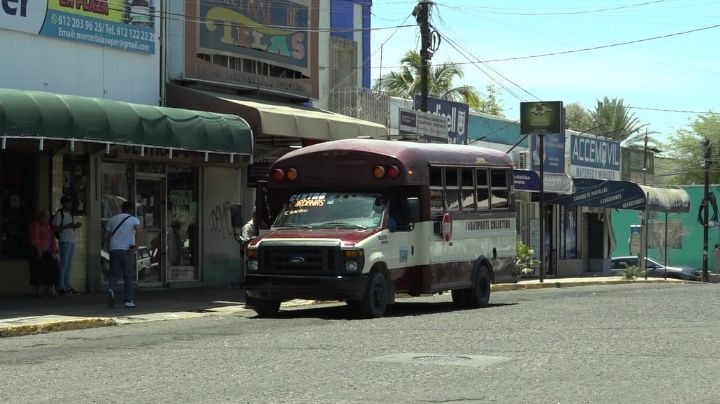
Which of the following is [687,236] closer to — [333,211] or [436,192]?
[436,192]

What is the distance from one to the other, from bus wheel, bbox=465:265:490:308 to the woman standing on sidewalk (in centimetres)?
748

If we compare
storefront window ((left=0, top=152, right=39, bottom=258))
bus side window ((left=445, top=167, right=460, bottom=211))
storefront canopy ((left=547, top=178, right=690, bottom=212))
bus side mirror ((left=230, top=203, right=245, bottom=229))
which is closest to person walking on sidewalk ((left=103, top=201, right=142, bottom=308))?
bus side mirror ((left=230, top=203, right=245, bottom=229))

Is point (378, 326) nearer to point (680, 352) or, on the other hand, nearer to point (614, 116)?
point (680, 352)

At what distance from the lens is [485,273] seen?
20438 mm

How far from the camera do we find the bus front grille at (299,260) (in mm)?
16781

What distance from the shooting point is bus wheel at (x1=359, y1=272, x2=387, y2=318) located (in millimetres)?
17031

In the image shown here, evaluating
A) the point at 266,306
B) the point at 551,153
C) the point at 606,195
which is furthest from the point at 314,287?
the point at 551,153

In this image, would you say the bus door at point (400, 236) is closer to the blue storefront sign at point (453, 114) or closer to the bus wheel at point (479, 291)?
the bus wheel at point (479, 291)

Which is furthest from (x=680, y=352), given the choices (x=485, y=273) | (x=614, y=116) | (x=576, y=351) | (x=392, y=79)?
(x=614, y=116)

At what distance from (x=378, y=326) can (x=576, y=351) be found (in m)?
3.71

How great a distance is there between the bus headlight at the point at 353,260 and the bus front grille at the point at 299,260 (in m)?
0.13

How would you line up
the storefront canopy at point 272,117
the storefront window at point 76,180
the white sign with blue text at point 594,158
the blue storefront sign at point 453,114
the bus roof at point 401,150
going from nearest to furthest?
the bus roof at point 401,150, the storefront window at point 76,180, the storefront canopy at point 272,117, the blue storefront sign at point 453,114, the white sign with blue text at point 594,158

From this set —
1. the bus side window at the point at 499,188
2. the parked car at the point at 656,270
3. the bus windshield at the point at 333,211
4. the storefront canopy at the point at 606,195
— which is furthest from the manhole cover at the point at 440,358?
the parked car at the point at 656,270

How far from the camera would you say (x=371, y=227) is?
684 inches
